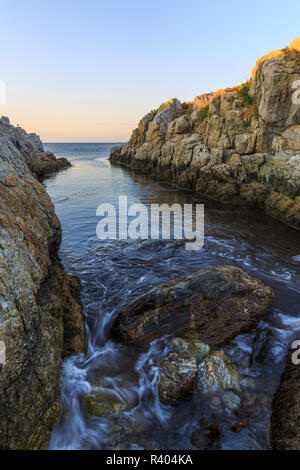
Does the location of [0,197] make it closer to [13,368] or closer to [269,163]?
[13,368]

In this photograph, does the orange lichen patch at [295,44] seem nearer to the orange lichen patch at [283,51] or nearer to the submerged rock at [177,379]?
the orange lichen patch at [283,51]

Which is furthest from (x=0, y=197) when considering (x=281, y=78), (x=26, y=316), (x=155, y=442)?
(x=281, y=78)

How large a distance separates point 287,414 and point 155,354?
279cm

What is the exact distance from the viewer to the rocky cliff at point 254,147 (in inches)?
669

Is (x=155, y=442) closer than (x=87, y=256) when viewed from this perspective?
Yes

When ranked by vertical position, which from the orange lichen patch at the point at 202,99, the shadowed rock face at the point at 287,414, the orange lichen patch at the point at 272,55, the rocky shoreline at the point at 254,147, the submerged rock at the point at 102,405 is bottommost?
the submerged rock at the point at 102,405

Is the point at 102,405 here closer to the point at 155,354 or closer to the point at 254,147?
the point at 155,354

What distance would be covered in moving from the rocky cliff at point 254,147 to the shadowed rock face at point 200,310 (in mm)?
9953

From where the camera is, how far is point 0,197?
5.06 m

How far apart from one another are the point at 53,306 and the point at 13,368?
193 centimetres

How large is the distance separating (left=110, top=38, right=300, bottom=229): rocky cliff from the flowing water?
4.95 m

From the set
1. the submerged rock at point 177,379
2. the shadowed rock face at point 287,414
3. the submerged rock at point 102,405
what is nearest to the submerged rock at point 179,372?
the submerged rock at point 177,379
